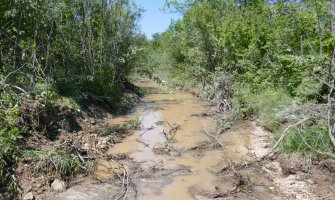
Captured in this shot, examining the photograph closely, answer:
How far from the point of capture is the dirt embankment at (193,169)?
6.71 metres

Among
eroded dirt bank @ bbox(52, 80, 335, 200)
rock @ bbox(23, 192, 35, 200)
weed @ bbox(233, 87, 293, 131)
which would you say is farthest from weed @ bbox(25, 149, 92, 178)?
weed @ bbox(233, 87, 293, 131)

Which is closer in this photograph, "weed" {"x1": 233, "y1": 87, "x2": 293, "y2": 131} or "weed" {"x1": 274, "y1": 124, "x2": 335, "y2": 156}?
"weed" {"x1": 274, "y1": 124, "x2": 335, "y2": 156}

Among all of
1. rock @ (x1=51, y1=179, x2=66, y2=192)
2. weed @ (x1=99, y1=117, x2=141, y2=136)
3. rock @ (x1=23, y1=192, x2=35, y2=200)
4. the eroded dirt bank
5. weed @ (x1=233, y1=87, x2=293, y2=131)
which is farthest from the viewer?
weed @ (x1=99, y1=117, x2=141, y2=136)

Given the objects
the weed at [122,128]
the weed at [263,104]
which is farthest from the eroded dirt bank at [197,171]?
the weed at [263,104]

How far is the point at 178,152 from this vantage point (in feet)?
30.8

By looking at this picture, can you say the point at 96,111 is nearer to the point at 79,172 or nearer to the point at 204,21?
the point at 79,172

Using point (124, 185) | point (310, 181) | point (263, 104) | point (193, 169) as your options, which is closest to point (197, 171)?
point (193, 169)

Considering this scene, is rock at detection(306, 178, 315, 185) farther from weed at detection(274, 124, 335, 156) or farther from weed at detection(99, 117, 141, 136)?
weed at detection(99, 117, 141, 136)

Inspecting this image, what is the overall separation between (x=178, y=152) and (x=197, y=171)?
1422mm

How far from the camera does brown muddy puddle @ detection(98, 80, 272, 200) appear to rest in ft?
23.2

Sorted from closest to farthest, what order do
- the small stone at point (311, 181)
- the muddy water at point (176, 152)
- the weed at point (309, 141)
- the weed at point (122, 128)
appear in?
the small stone at point (311, 181), the muddy water at point (176, 152), the weed at point (309, 141), the weed at point (122, 128)

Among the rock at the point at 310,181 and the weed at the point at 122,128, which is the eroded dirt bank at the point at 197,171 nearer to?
the rock at the point at 310,181

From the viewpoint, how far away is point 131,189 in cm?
689

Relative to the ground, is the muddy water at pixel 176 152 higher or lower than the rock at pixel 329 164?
lower
